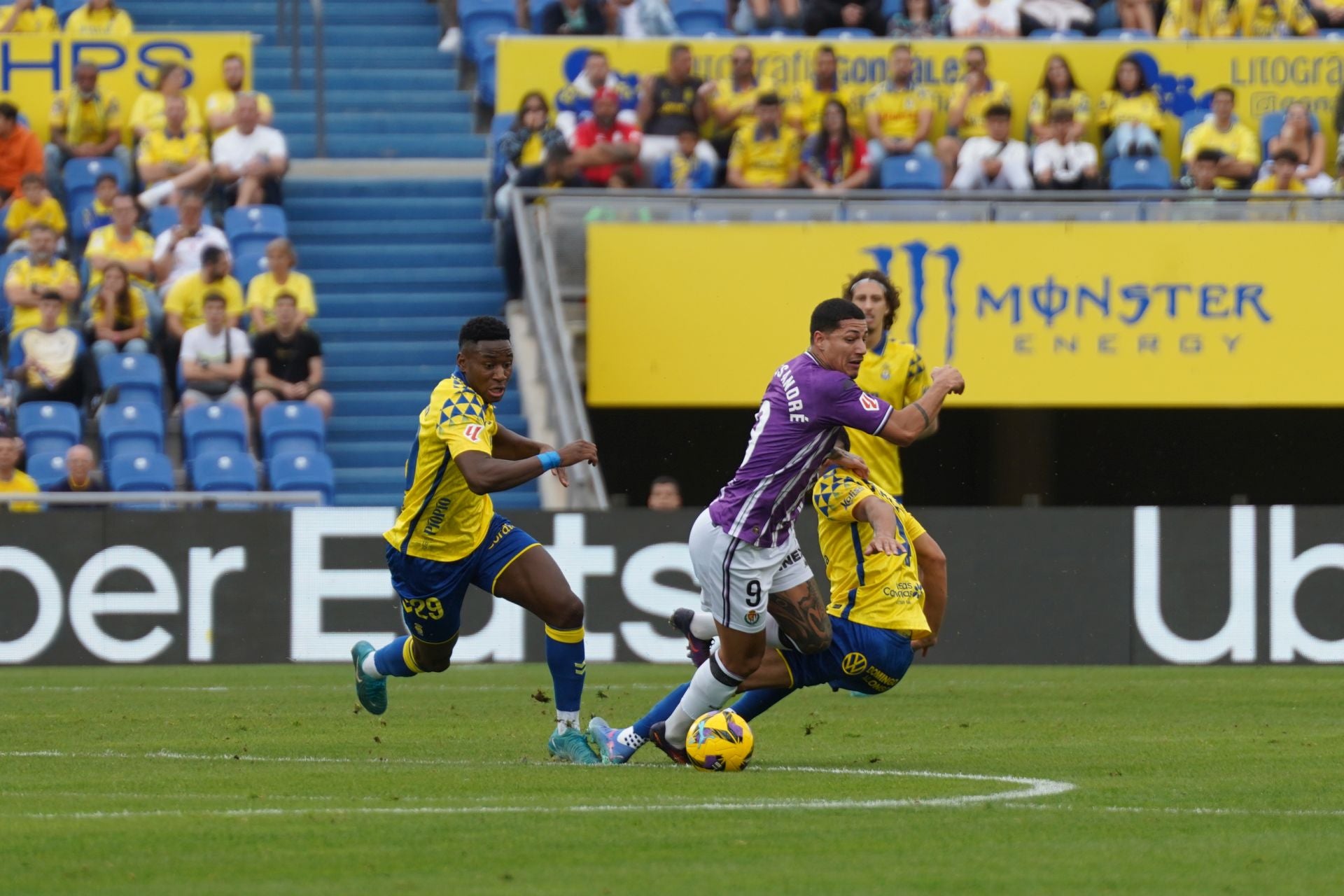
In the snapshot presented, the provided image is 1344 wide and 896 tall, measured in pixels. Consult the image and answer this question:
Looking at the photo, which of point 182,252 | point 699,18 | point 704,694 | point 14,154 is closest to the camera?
point 704,694

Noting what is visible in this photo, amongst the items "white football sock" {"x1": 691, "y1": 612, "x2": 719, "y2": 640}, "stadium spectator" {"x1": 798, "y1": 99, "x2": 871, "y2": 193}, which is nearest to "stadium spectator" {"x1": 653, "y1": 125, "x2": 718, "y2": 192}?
"stadium spectator" {"x1": 798, "y1": 99, "x2": 871, "y2": 193}

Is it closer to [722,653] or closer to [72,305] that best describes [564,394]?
[72,305]

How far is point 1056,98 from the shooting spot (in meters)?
21.0

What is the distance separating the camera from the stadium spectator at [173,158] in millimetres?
20094

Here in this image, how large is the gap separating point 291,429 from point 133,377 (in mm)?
1326

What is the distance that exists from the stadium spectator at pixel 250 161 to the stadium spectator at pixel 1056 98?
689cm

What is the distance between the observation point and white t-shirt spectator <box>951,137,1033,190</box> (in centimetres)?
2056

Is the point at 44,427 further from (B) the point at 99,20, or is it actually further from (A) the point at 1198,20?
(A) the point at 1198,20

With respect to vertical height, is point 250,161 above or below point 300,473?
above

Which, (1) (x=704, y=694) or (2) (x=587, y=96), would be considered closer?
(1) (x=704, y=694)

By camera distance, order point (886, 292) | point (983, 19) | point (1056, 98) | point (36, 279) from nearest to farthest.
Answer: point (886, 292) → point (36, 279) → point (1056, 98) → point (983, 19)

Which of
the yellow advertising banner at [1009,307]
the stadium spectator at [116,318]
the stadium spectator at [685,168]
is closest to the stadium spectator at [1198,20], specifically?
the yellow advertising banner at [1009,307]

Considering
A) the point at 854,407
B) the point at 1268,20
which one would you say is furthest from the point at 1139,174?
the point at 854,407

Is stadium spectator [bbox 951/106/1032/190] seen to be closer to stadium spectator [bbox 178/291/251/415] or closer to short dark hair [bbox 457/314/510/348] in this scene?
stadium spectator [bbox 178/291/251/415]
